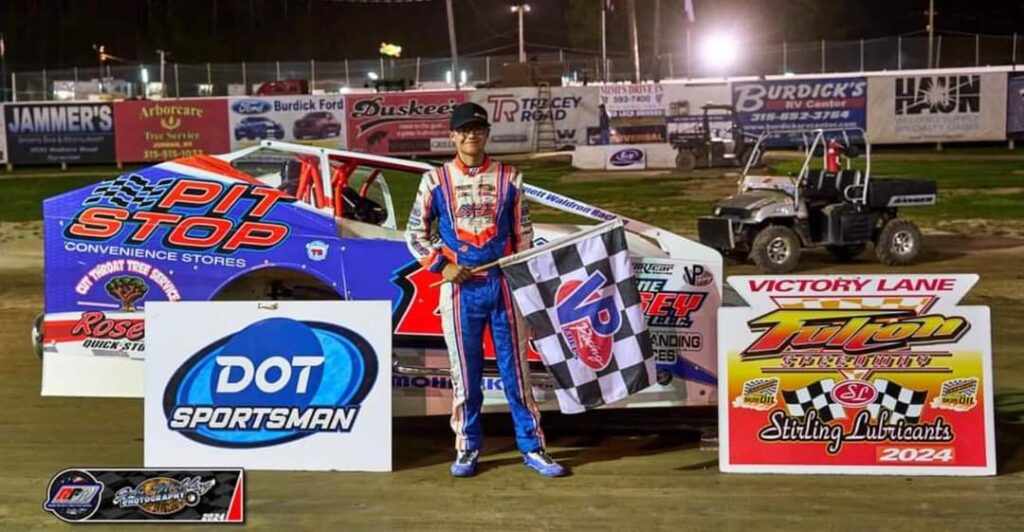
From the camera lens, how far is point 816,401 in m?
5.09

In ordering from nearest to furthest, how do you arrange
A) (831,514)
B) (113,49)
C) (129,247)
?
(831,514)
(129,247)
(113,49)

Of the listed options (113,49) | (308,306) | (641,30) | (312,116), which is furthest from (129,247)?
(113,49)

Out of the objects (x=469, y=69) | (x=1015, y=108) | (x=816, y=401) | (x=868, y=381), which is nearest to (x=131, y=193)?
(x=816, y=401)

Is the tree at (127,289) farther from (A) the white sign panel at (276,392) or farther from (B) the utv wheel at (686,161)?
(B) the utv wheel at (686,161)

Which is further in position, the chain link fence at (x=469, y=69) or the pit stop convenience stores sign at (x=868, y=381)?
the chain link fence at (x=469, y=69)

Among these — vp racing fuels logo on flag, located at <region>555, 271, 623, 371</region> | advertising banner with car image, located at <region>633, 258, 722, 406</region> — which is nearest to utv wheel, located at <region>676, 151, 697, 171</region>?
advertising banner with car image, located at <region>633, 258, 722, 406</region>

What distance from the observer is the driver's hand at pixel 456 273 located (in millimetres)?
4953

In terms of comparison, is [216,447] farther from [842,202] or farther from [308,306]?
[842,202]

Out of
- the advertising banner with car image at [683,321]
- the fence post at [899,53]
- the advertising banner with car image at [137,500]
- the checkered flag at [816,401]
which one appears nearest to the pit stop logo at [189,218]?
the advertising banner with car image at [137,500]

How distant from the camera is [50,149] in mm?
34250

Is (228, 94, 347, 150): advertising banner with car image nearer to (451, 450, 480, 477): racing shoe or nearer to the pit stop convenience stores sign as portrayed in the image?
(451, 450, 480, 477): racing shoe

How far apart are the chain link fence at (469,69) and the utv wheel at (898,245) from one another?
34.1 meters

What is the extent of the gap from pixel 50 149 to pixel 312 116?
26.7 ft

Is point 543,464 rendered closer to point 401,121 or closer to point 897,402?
point 897,402
